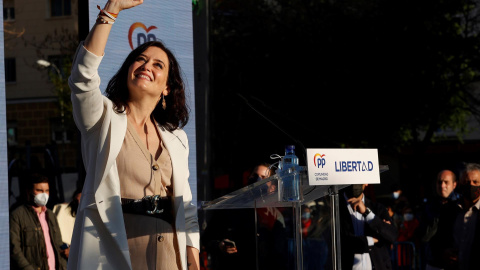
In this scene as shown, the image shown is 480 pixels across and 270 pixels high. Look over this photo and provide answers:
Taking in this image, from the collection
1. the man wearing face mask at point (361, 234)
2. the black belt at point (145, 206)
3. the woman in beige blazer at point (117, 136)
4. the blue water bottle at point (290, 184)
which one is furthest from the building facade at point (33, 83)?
the black belt at point (145, 206)

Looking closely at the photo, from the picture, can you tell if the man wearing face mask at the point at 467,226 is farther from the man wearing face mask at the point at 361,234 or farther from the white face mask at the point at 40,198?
the white face mask at the point at 40,198

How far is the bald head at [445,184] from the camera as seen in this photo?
8930 mm

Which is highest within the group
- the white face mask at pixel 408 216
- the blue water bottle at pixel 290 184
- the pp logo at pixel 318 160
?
the pp logo at pixel 318 160

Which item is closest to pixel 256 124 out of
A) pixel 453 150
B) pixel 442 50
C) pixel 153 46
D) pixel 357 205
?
pixel 442 50

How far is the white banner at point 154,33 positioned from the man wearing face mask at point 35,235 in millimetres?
1795

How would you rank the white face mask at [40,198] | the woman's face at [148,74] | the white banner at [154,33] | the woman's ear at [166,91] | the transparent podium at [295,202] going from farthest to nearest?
the white face mask at [40,198] → the white banner at [154,33] → the transparent podium at [295,202] → the woman's ear at [166,91] → the woman's face at [148,74]

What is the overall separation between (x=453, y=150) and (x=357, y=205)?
29.4m

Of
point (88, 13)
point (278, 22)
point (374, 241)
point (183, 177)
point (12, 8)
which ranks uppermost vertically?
point (12, 8)

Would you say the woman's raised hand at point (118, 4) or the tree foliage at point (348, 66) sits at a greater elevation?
the tree foliage at point (348, 66)

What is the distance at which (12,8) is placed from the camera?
3566 centimetres

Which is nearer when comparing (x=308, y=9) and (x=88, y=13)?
(x=88, y=13)

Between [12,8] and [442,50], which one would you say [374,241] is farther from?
[12,8]

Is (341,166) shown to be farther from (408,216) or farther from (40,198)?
(408,216)

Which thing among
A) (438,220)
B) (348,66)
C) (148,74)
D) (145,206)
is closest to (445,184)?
(438,220)
